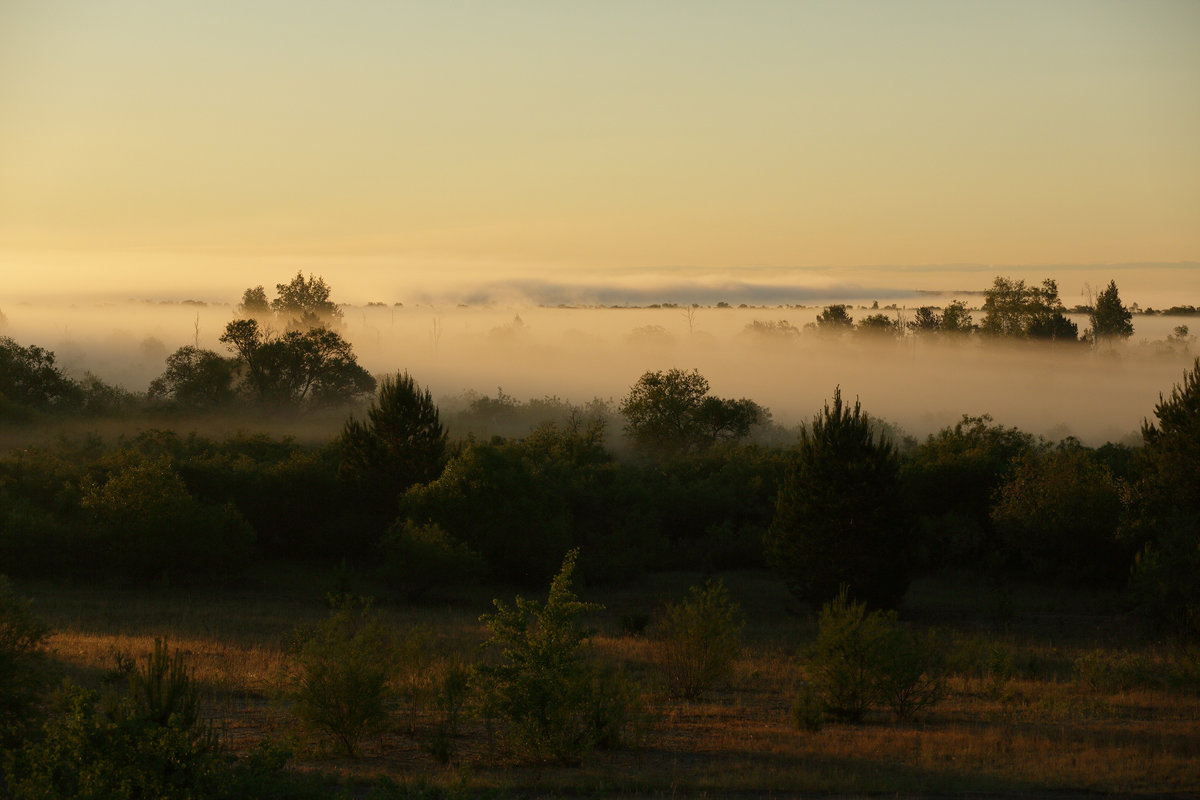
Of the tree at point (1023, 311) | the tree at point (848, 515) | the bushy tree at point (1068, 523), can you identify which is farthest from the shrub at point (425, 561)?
the tree at point (1023, 311)

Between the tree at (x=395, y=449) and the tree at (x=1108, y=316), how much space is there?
77145 mm

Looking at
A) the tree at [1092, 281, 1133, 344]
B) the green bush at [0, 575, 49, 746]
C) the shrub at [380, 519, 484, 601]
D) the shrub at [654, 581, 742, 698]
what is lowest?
the shrub at [380, 519, 484, 601]

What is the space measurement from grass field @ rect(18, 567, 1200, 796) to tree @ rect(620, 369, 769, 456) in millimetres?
35561

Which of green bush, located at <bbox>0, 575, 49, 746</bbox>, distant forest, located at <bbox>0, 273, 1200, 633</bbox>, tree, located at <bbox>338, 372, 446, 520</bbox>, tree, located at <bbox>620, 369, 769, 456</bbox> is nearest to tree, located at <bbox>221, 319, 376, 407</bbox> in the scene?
distant forest, located at <bbox>0, 273, 1200, 633</bbox>

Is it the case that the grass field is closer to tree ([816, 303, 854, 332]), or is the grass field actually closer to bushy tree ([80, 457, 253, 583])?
bushy tree ([80, 457, 253, 583])

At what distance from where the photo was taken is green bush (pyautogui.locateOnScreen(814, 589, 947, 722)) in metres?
16.6

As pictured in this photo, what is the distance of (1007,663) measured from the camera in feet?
62.2

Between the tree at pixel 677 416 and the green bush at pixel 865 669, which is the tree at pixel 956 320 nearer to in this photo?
the tree at pixel 677 416

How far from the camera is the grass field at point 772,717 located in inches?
493

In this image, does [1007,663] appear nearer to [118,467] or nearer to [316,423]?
[118,467]

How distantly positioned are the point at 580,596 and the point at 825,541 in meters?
10.0

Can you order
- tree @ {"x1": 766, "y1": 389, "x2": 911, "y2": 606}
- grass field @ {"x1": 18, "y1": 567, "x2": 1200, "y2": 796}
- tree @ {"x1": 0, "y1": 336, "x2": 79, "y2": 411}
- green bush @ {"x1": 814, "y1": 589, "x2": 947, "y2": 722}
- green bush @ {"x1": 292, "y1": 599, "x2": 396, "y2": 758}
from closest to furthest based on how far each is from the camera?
grass field @ {"x1": 18, "y1": 567, "x2": 1200, "y2": 796}, green bush @ {"x1": 292, "y1": 599, "x2": 396, "y2": 758}, green bush @ {"x1": 814, "y1": 589, "x2": 947, "y2": 722}, tree @ {"x1": 766, "y1": 389, "x2": 911, "y2": 606}, tree @ {"x1": 0, "y1": 336, "x2": 79, "y2": 411}

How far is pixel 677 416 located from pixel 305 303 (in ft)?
182

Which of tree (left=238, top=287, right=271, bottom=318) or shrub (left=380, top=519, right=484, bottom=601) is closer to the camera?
shrub (left=380, top=519, right=484, bottom=601)
